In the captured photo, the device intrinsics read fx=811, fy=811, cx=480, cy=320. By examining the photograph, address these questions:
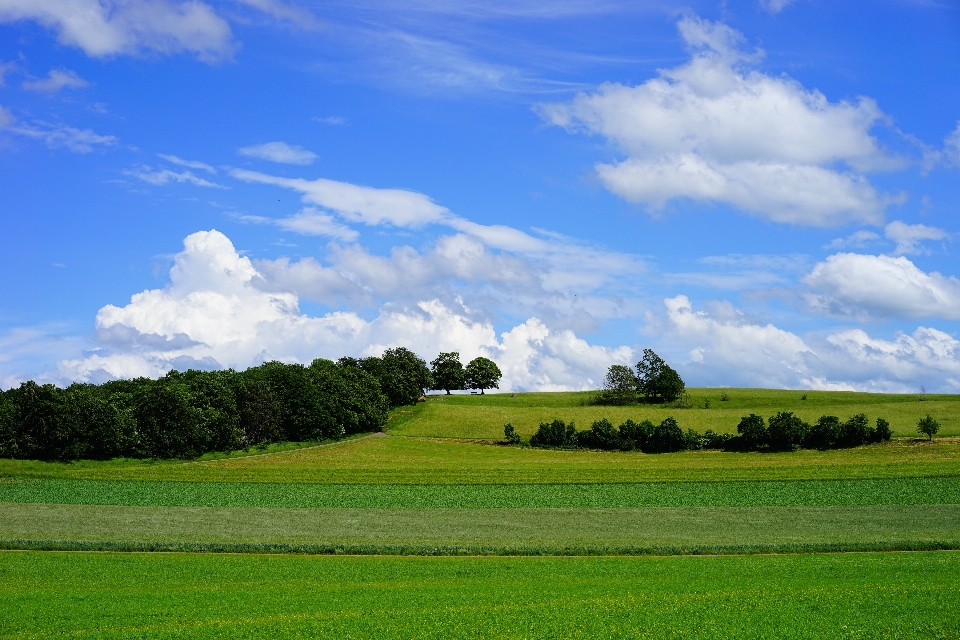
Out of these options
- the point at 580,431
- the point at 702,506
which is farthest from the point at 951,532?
the point at 580,431

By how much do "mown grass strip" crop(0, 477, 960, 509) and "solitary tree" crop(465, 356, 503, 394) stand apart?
361ft

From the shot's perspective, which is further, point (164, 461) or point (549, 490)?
point (164, 461)

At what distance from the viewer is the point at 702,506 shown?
5775 cm

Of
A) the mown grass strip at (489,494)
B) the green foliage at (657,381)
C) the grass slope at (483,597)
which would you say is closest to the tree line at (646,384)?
the green foliage at (657,381)

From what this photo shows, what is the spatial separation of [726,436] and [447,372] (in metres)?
82.5

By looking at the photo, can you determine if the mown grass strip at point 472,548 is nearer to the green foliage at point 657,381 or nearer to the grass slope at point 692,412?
the grass slope at point 692,412

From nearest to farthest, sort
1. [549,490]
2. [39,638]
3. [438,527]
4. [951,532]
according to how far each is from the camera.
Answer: [39,638], [951,532], [438,527], [549,490]

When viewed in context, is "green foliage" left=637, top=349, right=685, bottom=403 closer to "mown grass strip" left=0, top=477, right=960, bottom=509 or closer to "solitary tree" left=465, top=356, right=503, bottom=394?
"solitary tree" left=465, top=356, right=503, bottom=394

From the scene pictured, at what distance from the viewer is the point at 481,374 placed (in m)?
181

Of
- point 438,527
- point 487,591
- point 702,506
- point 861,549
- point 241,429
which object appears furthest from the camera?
point 241,429

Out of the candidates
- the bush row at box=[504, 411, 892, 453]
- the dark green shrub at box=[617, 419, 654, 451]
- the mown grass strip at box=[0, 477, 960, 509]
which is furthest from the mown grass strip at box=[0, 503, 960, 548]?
the dark green shrub at box=[617, 419, 654, 451]

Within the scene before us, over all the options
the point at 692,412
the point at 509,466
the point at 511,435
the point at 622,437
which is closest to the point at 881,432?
the point at 692,412

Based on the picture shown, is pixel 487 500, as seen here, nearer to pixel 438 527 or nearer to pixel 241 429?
pixel 438 527

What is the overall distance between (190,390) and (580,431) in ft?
170
